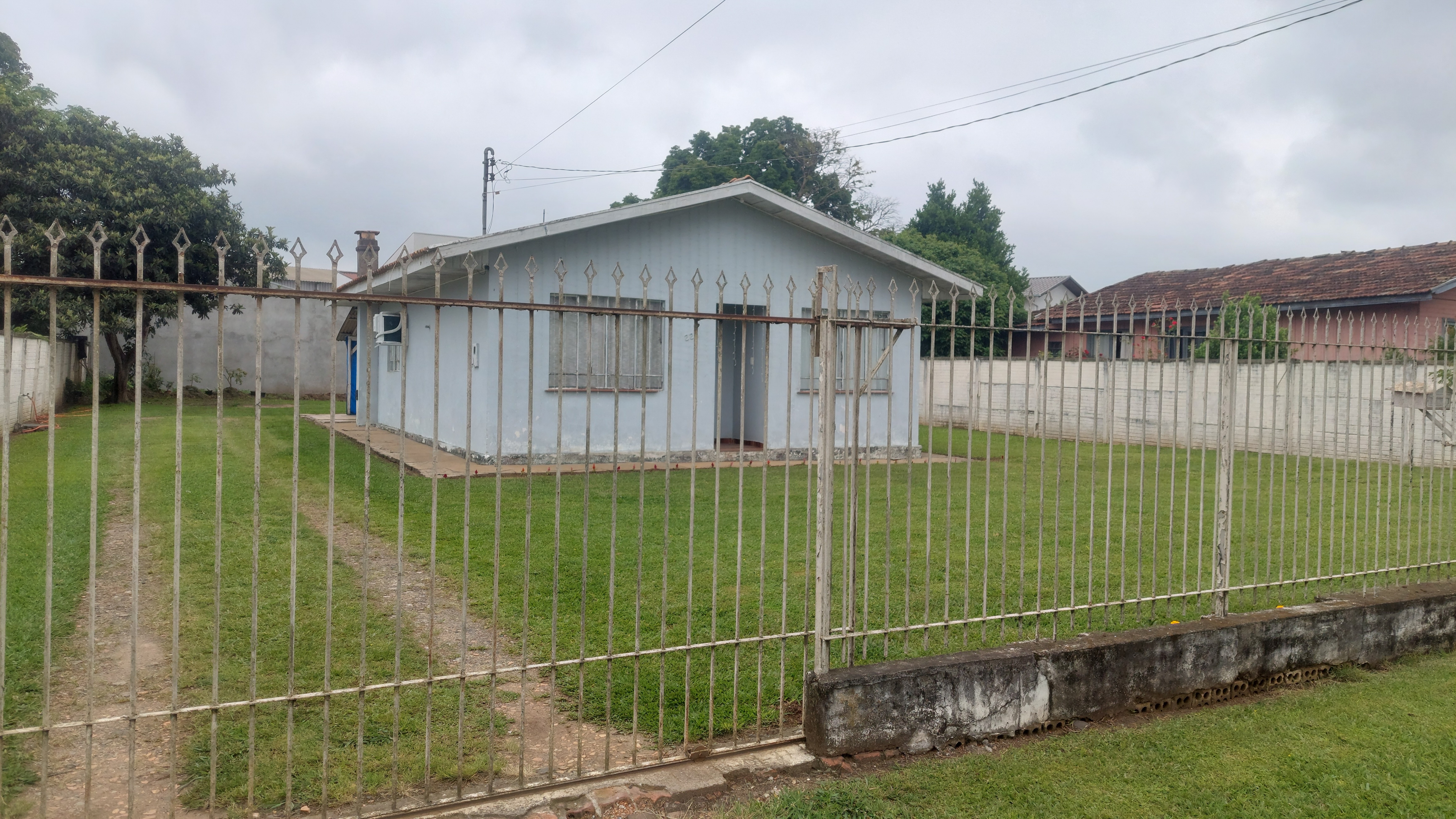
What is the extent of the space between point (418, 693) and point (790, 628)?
6.66 ft

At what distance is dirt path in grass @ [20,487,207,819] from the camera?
126 inches

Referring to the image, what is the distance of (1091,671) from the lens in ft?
14.1

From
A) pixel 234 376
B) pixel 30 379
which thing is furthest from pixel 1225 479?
pixel 234 376

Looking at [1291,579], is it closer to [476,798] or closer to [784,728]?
[784,728]

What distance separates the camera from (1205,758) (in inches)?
154

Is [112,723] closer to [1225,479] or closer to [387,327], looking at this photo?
[1225,479]

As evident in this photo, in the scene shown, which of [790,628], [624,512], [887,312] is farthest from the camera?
[887,312]

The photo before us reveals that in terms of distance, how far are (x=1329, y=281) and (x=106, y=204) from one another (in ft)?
92.0

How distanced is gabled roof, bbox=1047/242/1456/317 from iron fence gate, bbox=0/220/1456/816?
458 inches

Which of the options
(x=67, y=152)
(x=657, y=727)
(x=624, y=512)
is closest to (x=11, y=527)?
(x=624, y=512)

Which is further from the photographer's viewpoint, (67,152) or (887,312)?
(67,152)

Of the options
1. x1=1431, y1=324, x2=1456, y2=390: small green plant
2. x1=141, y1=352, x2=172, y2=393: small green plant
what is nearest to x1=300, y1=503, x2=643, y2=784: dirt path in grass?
x1=1431, y1=324, x2=1456, y2=390: small green plant

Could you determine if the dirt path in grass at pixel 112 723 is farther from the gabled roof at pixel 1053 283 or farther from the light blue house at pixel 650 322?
the gabled roof at pixel 1053 283

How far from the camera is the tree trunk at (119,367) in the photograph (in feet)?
66.4
